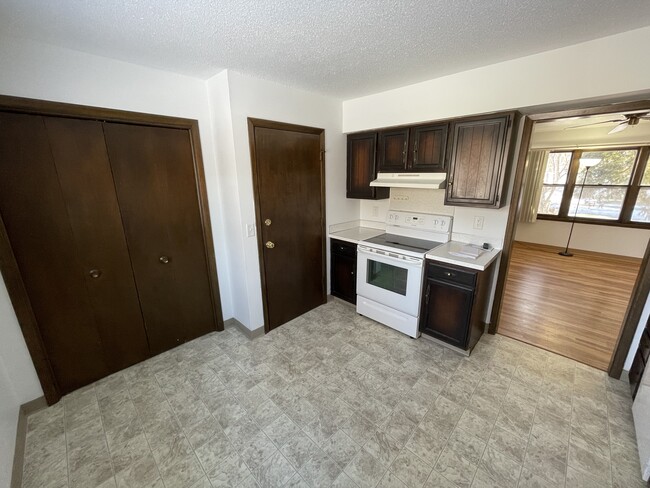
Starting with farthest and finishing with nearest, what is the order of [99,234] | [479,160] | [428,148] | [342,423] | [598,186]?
[598,186] → [428,148] → [479,160] → [99,234] → [342,423]

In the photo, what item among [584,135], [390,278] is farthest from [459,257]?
[584,135]

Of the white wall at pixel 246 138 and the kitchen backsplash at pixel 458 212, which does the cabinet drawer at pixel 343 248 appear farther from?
the kitchen backsplash at pixel 458 212

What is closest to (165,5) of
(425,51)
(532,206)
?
(425,51)

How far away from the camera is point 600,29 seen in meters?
1.56

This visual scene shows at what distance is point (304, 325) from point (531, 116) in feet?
9.45

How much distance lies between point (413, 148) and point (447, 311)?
5.34ft

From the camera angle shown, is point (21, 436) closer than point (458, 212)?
Yes

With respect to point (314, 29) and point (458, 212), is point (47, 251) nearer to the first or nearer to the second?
point (314, 29)

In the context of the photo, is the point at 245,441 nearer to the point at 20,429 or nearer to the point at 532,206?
the point at 20,429

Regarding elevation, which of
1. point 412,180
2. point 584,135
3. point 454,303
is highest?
point 584,135

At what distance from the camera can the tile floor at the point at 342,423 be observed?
1.46 m

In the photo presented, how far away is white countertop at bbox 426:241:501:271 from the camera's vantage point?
7.07 feet

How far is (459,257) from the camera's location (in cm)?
230

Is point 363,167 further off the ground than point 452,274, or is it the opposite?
point 363,167
